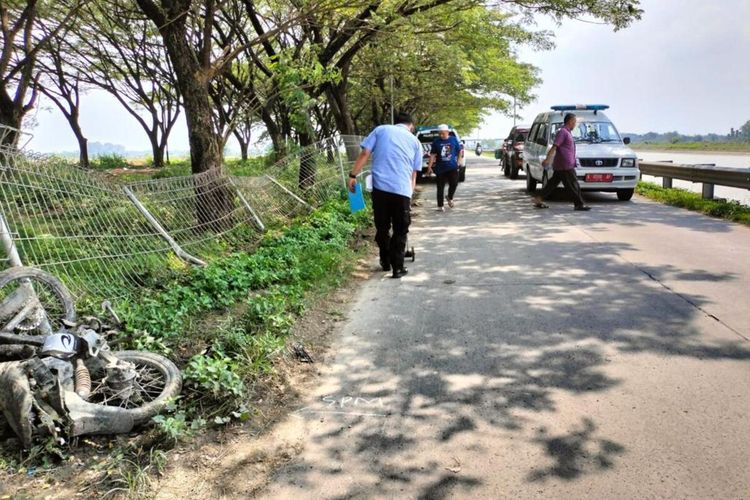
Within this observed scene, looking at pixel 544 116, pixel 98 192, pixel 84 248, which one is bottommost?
pixel 84 248

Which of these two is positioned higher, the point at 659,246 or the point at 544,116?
the point at 544,116

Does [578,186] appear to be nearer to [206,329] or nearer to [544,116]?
[544,116]

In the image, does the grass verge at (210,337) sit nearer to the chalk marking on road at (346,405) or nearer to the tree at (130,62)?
the chalk marking on road at (346,405)

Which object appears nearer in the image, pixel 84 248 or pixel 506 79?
pixel 84 248

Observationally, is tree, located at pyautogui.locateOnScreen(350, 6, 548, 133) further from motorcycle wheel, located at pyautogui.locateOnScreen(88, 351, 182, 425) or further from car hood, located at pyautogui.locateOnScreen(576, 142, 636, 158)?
motorcycle wheel, located at pyautogui.locateOnScreen(88, 351, 182, 425)

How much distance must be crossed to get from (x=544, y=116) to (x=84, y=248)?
1206 cm

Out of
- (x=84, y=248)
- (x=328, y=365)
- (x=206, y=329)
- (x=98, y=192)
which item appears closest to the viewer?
(x=328, y=365)

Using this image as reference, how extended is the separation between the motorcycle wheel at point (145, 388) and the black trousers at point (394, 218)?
341cm

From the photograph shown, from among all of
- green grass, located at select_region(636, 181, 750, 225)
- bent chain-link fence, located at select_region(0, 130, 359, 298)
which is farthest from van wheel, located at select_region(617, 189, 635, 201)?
bent chain-link fence, located at select_region(0, 130, 359, 298)

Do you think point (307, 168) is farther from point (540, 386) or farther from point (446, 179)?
point (540, 386)

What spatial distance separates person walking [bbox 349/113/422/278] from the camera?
6.39 metres

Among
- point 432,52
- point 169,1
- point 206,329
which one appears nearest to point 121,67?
point 432,52

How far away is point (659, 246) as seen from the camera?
7.65 meters

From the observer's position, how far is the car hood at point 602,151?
40.1 ft
